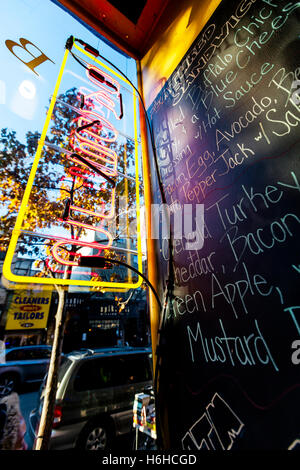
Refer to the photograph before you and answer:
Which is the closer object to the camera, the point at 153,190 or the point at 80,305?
the point at 153,190

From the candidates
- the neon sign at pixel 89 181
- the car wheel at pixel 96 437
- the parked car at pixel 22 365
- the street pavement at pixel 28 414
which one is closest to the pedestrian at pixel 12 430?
the street pavement at pixel 28 414

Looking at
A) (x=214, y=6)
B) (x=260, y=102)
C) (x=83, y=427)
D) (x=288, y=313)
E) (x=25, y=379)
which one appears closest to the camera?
(x=288, y=313)

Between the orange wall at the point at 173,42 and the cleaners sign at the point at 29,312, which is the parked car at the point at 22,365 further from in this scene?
the orange wall at the point at 173,42

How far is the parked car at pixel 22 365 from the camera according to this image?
17.7ft

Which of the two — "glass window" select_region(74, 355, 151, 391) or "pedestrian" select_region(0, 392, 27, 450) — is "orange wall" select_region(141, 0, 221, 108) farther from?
"pedestrian" select_region(0, 392, 27, 450)

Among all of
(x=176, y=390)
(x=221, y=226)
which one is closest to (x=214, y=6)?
(x=221, y=226)

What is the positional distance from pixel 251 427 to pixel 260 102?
168cm

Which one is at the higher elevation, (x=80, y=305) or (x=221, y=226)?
(x=80, y=305)

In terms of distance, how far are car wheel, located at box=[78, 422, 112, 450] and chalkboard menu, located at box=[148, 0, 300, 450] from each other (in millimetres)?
2863

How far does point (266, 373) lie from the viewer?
87 centimetres

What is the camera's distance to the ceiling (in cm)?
254

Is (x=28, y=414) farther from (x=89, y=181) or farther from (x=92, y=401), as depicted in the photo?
(x=89, y=181)

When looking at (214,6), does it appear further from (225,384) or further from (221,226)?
→ (225,384)

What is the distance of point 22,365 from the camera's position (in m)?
5.73
